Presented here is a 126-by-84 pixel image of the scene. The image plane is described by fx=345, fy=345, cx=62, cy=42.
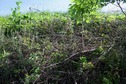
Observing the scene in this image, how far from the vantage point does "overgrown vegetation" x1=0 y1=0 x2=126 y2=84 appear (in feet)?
14.9

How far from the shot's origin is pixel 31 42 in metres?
5.51

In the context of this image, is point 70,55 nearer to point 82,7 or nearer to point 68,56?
point 68,56

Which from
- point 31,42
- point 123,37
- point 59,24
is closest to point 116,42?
point 123,37

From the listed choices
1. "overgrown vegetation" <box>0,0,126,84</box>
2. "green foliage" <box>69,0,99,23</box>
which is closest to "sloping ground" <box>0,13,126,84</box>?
"overgrown vegetation" <box>0,0,126,84</box>

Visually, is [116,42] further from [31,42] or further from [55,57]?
[31,42]

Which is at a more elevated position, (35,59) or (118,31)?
(118,31)

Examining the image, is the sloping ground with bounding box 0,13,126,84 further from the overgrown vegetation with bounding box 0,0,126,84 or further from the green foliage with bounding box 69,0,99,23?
the green foliage with bounding box 69,0,99,23

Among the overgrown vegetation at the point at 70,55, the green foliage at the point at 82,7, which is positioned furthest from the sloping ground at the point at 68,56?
the green foliage at the point at 82,7

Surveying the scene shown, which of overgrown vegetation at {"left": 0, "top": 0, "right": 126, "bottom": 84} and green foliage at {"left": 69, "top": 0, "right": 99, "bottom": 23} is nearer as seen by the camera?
overgrown vegetation at {"left": 0, "top": 0, "right": 126, "bottom": 84}

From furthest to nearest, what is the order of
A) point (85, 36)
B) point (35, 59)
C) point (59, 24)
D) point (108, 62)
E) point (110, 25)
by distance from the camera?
point (59, 24), point (110, 25), point (85, 36), point (35, 59), point (108, 62)

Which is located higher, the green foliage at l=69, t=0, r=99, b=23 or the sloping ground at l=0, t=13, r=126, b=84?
the green foliage at l=69, t=0, r=99, b=23

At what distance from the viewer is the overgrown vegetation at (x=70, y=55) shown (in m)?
4.55

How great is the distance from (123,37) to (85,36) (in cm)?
66

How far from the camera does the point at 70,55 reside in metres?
4.84
